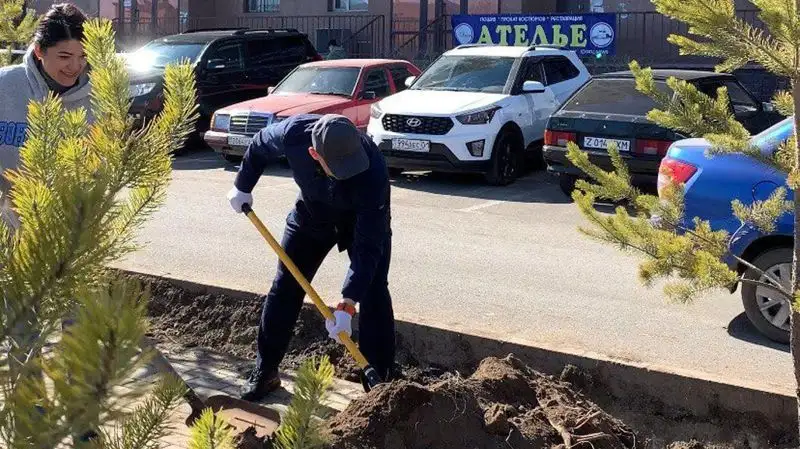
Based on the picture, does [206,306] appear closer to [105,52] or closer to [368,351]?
[368,351]

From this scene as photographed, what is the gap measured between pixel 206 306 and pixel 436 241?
3.61m

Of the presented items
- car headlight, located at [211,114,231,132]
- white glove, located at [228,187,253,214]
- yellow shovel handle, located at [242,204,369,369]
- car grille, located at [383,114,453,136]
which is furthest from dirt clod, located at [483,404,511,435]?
car headlight, located at [211,114,231,132]

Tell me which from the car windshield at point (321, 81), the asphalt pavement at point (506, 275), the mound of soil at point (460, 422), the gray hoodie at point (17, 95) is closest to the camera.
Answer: the gray hoodie at point (17, 95)

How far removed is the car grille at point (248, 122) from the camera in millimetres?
14125

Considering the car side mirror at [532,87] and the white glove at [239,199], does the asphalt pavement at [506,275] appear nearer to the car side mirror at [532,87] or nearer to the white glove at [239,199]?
the white glove at [239,199]

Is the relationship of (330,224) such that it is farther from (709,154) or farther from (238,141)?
(238,141)

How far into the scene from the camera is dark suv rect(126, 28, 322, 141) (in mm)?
16594

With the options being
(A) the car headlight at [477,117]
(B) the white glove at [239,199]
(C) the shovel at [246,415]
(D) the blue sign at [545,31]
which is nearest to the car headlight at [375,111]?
(A) the car headlight at [477,117]

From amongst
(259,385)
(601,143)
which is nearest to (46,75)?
(259,385)

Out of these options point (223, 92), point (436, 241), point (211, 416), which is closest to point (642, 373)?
point (211, 416)

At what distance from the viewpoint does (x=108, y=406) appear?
138cm

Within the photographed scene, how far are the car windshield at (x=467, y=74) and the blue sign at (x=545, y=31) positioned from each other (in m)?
4.64

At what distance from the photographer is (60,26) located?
3160 mm

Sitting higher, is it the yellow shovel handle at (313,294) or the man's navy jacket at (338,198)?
the man's navy jacket at (338,198)
